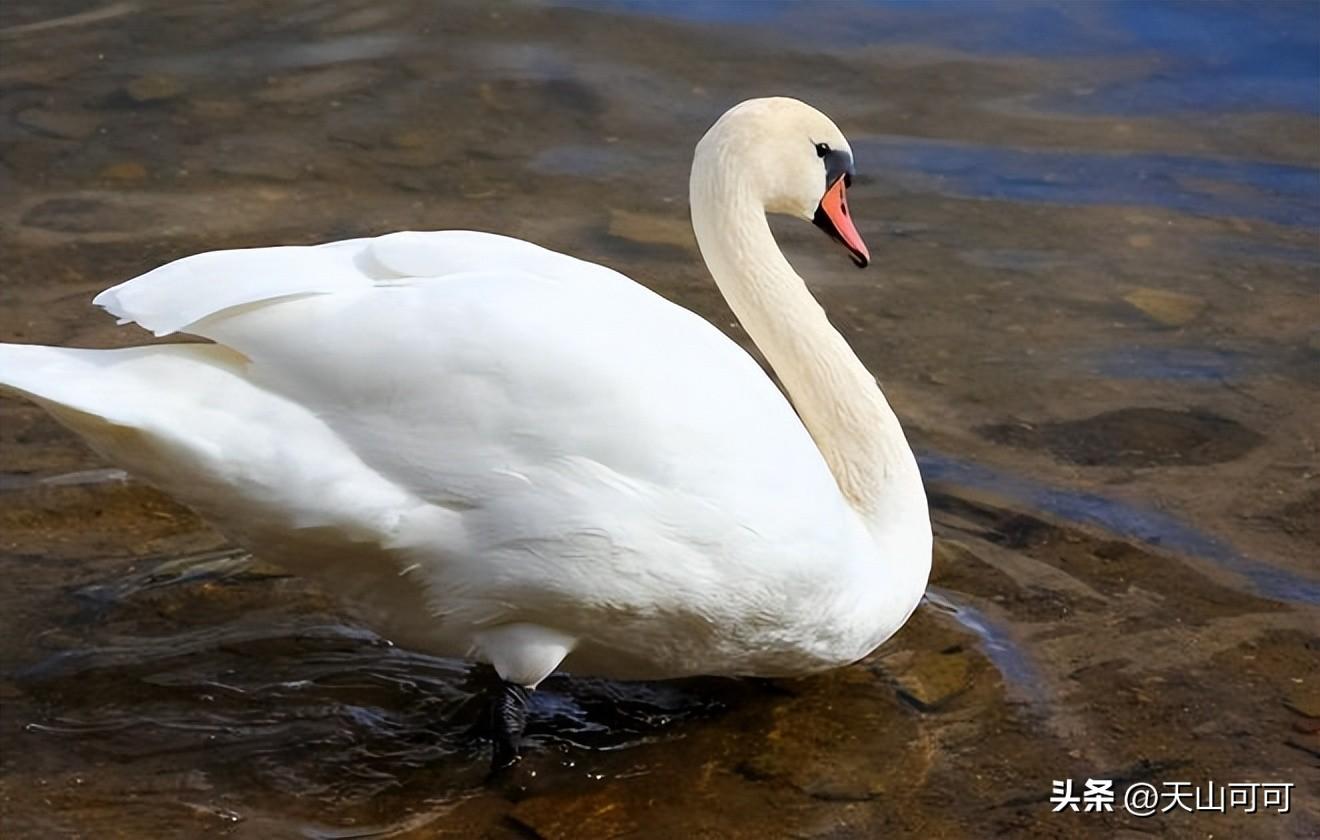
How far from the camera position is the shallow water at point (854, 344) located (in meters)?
4.30

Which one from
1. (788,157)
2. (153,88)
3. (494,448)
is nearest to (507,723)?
(494,448)

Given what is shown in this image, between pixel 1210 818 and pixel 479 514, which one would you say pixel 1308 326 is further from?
pixel 479 514

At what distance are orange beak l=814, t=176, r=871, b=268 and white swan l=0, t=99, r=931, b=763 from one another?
79 centimetres

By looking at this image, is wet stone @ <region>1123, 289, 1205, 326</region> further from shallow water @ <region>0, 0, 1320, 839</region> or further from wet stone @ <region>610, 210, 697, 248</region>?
wet stone @ <region>610, 210, 697, 248</region>

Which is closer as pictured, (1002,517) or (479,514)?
(479,514)

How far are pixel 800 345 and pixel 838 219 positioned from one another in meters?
0.37

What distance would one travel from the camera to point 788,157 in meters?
4.74

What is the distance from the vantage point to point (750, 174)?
467 cm

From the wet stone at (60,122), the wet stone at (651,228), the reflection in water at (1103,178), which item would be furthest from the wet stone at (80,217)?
the reflection in water at (1103,178)

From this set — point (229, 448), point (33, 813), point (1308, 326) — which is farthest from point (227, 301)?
point (1308, 326)

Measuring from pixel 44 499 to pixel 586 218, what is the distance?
8.20 ft

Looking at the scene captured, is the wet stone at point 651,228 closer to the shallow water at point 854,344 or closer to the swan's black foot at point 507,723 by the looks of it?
the shallow water at point 854,344

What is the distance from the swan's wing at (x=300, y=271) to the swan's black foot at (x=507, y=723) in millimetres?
857

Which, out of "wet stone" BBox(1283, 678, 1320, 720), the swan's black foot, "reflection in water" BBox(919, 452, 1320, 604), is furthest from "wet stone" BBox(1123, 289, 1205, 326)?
the swan's black foot
